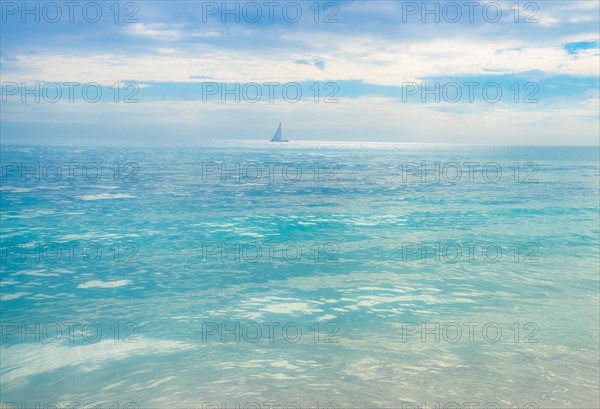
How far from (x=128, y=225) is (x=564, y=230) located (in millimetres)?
25609

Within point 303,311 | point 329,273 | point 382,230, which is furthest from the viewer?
point 382,230

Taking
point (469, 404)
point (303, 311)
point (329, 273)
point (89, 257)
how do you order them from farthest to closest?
point (89, 257), point (329, 273), point (303, 311), point (469, 404)

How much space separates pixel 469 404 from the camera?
30.0 ft

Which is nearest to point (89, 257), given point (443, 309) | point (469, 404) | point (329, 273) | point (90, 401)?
point (329, 273)

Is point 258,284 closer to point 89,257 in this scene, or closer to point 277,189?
point 89,257

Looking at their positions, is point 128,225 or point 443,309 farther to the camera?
point 128,225

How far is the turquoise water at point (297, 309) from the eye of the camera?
1000 cm

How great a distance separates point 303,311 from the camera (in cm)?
1484

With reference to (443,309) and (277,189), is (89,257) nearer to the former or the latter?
(443,309)

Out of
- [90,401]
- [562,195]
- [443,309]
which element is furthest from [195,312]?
[562,195]

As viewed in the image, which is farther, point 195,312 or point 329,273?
point 329,273

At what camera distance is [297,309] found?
591 inches

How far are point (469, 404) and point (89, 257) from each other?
1772 cm

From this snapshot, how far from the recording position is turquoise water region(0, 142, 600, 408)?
10.0 metres
